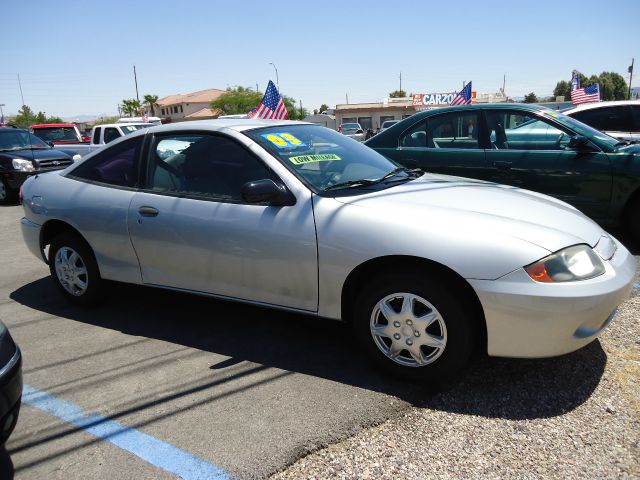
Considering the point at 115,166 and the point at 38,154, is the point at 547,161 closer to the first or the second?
the point at 115,166

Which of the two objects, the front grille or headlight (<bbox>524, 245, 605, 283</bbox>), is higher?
the front grille

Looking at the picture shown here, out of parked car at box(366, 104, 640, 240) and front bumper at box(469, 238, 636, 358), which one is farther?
parked car at box(366, 104, 640, 240)

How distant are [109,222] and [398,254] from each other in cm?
231

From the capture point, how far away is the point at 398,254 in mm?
2777

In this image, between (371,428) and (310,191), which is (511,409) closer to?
(371,428)

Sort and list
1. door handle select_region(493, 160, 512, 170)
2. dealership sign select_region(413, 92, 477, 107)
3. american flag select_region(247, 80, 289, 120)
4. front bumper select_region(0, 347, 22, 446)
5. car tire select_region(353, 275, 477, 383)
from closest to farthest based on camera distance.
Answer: front bumper select_region(0, 347, 22, 446) → car tire select_region(353, 275, 477, 383) → door handle select_region(493, 160, 512, 170) → american flag select_region(247, 80, 289, 120) → dealership sign select_region(413, 92, 477, 107)

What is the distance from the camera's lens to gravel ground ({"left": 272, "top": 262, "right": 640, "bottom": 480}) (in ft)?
7.34

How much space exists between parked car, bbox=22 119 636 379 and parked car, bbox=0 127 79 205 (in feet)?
23.3

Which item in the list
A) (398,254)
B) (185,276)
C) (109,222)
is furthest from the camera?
(109,222)

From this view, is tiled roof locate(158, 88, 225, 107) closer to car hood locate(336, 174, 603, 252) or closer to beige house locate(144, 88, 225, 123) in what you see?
beige house locate(144, 88, 225, 123)

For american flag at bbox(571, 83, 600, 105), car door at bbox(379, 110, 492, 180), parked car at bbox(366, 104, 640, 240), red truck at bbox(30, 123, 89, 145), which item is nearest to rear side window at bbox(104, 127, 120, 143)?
red truck at bbox(30, 123, 89, 145)

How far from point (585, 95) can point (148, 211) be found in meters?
16.8

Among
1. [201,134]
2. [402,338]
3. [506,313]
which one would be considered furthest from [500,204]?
[201,134]

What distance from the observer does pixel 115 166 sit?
13.3 ft
